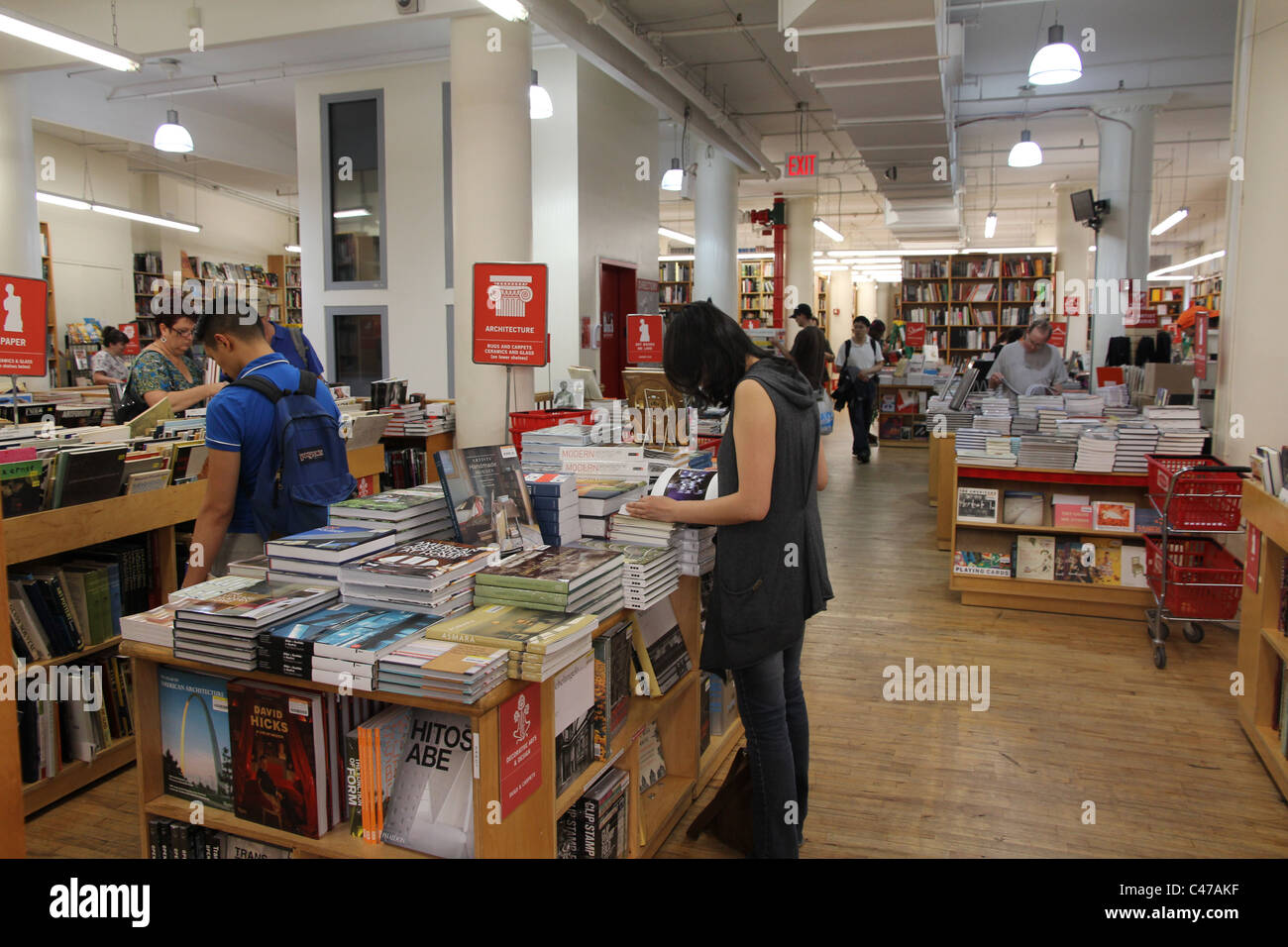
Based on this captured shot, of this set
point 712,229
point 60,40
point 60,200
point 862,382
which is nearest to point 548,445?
point 60,40

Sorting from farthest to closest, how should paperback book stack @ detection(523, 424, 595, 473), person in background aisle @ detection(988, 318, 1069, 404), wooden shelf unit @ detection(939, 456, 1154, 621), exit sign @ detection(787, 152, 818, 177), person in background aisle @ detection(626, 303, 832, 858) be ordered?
exit sign @ detection(787, 152, 818, 177) → person in background aisle @ detection(988, 318, 1069, 404) → wooden shelf unit @ detection(939, 456, 1154, 621) → paperback book stack @ detection(523, 424, 595, 473) → person in background aisle @ detection(626, 303, 832, 858)

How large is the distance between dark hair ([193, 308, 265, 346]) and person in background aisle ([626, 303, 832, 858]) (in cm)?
137

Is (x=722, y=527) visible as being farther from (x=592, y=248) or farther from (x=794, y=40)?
(x=592, y=248)

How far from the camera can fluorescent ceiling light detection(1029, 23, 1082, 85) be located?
606 centimetres

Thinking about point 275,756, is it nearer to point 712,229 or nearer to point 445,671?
point 445,671

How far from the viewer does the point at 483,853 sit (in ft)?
5.99

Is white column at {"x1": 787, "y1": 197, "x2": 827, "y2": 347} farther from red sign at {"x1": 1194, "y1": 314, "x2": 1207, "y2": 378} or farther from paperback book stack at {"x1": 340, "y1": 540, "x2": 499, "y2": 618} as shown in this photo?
paperback book stack at {"x1": 340, "y1": 540, "x2": 499, "y2": 618}

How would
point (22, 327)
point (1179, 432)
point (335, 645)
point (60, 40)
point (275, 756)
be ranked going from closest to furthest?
point (335, 645)
point (275, 756)
point (22, 327)
point (1179, 432)
point (60, 40)

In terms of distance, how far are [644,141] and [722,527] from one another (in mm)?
9044

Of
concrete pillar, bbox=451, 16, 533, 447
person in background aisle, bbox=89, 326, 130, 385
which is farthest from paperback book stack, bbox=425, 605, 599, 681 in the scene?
person in background aisle, bbox=89, 326, 130, 385

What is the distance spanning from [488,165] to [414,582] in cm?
466

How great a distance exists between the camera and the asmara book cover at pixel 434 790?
1910 millimetres

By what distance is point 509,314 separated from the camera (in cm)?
441

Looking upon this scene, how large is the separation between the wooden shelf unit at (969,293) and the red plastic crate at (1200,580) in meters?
11.9
